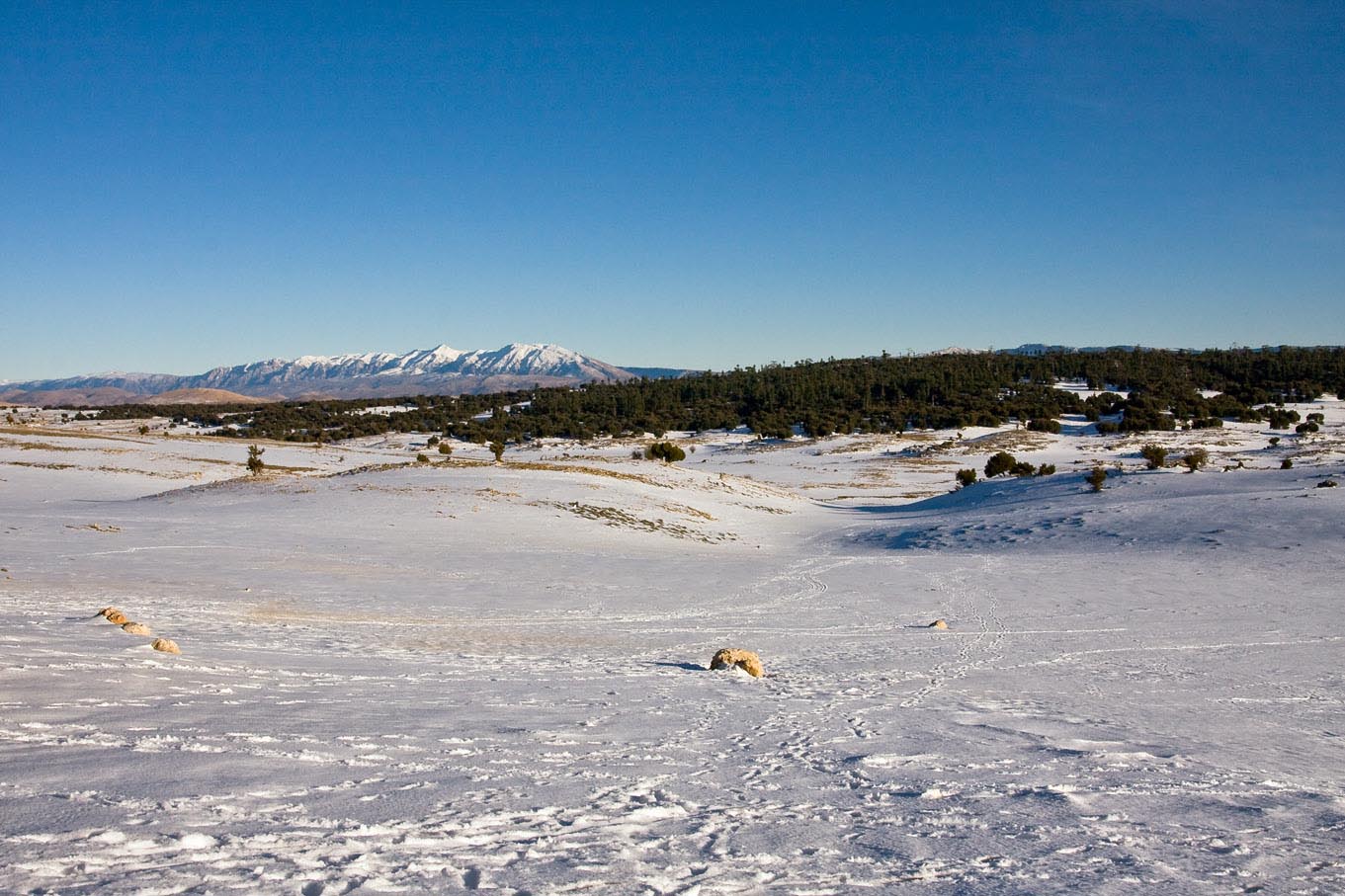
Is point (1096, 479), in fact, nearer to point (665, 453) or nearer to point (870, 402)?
point (665, 453)

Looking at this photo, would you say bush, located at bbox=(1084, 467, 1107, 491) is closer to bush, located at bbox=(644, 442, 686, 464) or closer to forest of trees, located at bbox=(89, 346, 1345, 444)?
bush, located at bbox=(644, 442, 686, 464)

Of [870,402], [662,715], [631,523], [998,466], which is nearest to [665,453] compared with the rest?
[998,466]

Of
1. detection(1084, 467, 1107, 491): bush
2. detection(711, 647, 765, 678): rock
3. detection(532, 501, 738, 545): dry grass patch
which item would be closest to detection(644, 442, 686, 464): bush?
detection(532, 501, 738, 545): dry grass patch

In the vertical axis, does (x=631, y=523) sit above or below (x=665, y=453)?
below

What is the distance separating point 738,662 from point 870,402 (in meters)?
80.1

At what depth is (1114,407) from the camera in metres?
74.2

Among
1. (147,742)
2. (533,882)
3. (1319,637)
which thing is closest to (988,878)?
(533,882)

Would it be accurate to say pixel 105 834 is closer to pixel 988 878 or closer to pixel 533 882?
pixel 533 882

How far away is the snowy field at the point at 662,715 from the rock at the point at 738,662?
17cm

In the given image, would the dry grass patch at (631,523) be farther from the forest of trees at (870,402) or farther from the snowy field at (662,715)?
the forest of trees at (870,402)

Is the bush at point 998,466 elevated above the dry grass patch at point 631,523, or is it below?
above

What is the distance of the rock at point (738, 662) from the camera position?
9.12m

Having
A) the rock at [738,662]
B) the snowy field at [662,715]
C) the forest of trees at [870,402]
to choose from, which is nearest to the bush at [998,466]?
the snowy field at [662,715]

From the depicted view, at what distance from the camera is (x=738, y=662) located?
9.30 metres
